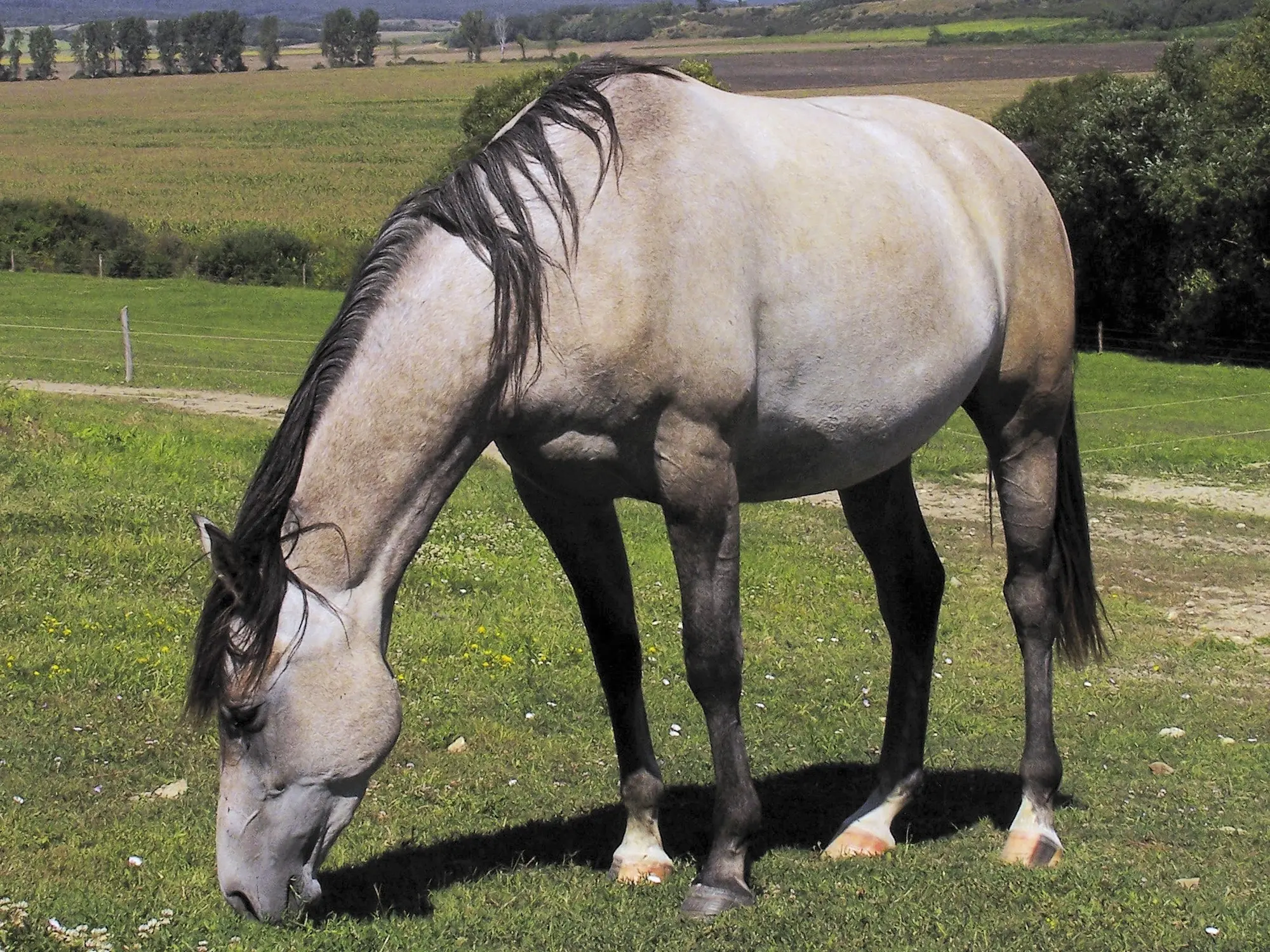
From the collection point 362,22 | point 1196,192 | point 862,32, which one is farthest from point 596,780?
point 362,22

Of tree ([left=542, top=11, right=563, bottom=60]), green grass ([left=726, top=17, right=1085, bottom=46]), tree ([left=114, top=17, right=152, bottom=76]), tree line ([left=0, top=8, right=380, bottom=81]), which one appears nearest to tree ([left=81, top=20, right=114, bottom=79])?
tree line ([left=0, top=8, right=380, bottom=81])

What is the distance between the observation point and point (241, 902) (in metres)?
4.06

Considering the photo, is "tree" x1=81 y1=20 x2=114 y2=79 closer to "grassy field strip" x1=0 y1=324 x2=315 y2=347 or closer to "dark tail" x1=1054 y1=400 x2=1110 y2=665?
"grassy field strip" x1=0 y1=324 x2=315 y2=347

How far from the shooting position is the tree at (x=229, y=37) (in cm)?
14762

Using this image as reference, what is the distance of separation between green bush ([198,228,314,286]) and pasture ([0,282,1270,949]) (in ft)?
92.7

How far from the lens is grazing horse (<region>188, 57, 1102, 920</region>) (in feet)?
13.2

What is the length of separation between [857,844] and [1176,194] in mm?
28119

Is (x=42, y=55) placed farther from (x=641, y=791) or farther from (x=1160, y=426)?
(x=641, y=791)

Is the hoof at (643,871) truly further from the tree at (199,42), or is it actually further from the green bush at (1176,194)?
the tree at (199,42)

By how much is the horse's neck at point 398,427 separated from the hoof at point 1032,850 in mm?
2641

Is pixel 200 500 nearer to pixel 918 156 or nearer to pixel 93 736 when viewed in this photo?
pixel 93 736

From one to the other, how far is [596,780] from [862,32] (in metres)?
134

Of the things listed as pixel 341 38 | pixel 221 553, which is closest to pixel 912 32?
pixel 341 38

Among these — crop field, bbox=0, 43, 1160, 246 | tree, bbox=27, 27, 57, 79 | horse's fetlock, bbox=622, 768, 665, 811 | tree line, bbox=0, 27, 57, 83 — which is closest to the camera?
horse's fetlock, bbox=622, 768, 665, 811
